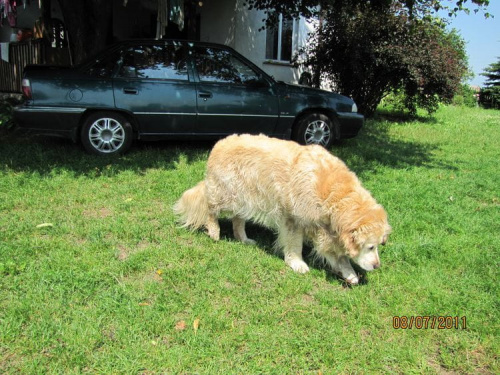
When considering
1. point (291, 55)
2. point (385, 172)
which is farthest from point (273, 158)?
point (291, 55)

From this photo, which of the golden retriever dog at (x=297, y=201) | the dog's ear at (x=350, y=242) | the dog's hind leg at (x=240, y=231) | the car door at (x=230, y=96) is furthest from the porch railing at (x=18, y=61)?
the dog's ear at (x=350, y=242)

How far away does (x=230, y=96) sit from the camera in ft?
22.3

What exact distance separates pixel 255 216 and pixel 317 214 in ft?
2.45

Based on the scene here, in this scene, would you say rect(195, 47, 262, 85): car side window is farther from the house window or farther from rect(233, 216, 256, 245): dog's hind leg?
the house window

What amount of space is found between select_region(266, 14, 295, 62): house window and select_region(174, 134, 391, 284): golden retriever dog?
10749 mm

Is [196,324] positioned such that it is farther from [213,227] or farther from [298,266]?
[213,227]

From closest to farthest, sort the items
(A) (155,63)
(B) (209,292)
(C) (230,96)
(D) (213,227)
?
(B) (209,292) → (D) (213,227) → (A) (155,63) → (C) (230,96)

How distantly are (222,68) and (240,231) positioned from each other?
12.6ft

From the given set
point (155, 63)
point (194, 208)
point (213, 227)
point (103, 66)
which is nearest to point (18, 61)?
point (103, 66)

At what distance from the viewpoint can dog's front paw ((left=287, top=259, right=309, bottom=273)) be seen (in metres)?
3.56

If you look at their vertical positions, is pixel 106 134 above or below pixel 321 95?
below

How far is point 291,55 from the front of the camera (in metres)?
13.9

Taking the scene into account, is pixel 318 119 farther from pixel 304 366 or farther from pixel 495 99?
pixel 495 99
